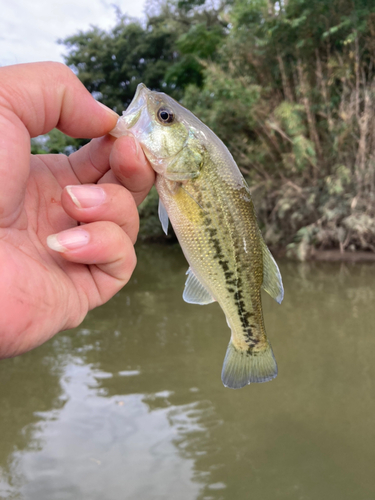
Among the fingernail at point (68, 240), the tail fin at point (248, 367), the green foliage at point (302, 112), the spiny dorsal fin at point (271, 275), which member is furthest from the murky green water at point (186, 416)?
the green foliage at point (302, 112)

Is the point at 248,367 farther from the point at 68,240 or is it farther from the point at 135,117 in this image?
the point at 135,117

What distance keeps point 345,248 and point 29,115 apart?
1076 cm

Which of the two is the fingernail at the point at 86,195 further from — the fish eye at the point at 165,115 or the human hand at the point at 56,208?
the fish eye at the point at 165,115

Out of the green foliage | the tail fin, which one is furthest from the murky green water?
the green foliage

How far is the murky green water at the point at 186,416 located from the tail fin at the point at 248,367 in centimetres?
176

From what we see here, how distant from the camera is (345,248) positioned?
11.0 metres

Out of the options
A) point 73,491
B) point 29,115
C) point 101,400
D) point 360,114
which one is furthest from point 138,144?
point 360,114

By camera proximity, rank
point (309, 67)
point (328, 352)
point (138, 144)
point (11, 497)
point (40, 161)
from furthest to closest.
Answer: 1. point (309, 67)
2. point (328, 352)
3. point (11, 497)
4. point (40, 161)
5. point (138, 144)

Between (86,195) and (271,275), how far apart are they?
92 cm

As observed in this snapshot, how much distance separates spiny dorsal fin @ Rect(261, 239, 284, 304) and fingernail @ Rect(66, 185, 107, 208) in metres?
0.77

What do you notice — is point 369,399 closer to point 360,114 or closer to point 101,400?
point 101,400

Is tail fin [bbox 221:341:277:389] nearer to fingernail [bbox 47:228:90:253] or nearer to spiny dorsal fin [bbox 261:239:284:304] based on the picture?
spiny dorsal fin [bbox 261:239:284:304]

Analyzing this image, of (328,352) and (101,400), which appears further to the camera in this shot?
(328,352)

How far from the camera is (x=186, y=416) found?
157 inches
